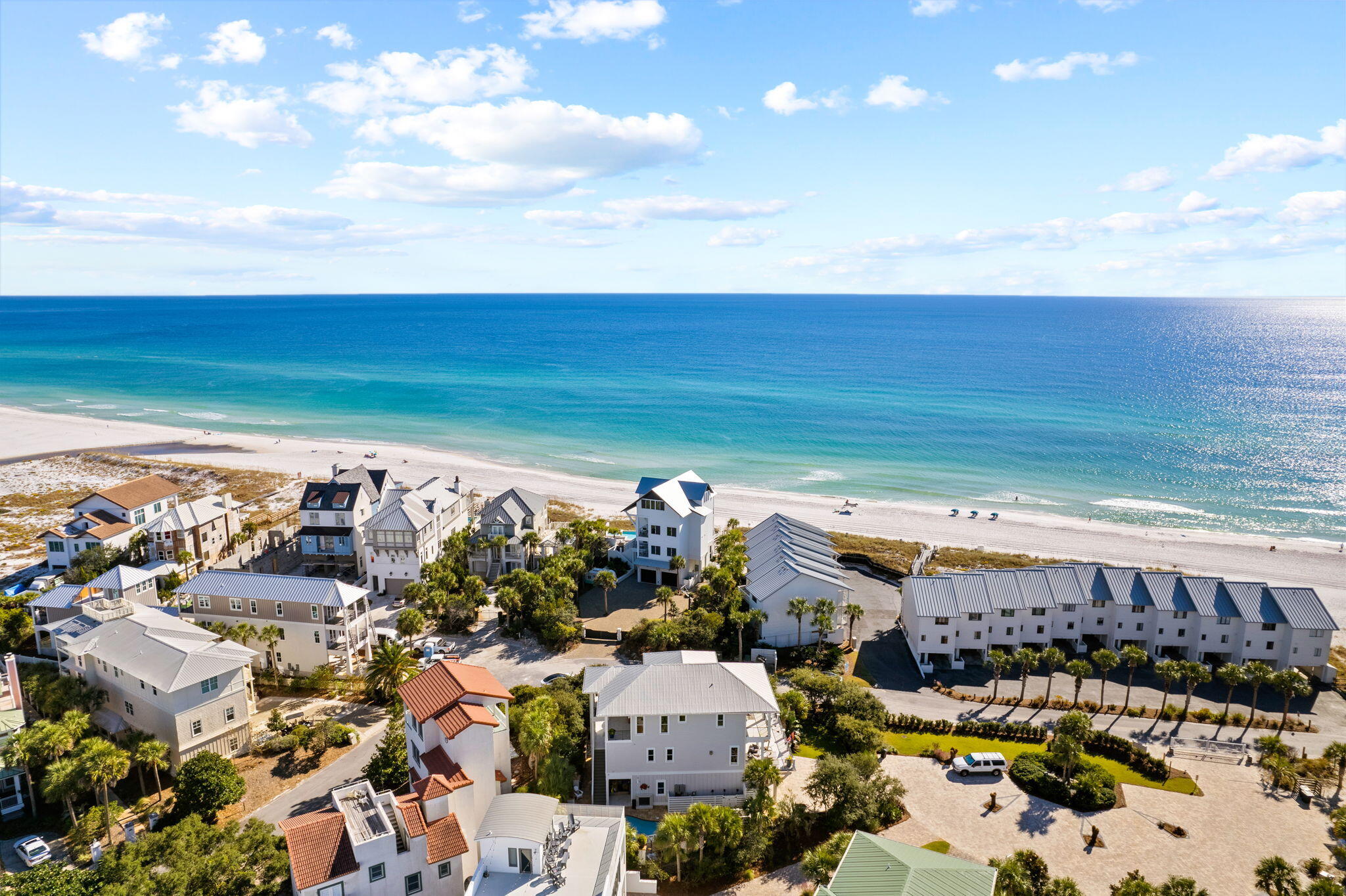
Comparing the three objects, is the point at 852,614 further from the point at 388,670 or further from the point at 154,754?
the point at 154,754

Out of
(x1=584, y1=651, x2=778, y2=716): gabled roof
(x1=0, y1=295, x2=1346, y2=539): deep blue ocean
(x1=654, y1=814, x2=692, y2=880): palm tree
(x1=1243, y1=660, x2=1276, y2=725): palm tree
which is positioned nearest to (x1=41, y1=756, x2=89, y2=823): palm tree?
(x1=584, y1=651, x2=778, y2=716): gabled roof

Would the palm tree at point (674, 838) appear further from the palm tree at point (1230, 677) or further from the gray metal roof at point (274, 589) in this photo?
the palm tree at point (1230, 677)

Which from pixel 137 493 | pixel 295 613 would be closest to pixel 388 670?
pixel 295 613

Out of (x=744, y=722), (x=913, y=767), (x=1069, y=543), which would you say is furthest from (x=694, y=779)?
(x=1069, y=543)

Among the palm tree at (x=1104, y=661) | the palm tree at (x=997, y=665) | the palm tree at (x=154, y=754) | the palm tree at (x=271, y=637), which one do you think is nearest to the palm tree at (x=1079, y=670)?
the palm tree at (x=1104, y=661)

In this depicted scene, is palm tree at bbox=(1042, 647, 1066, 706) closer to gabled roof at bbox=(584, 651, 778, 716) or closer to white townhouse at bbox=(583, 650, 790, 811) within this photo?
gabled roof at bbox=(584, 651, 778, 716)
